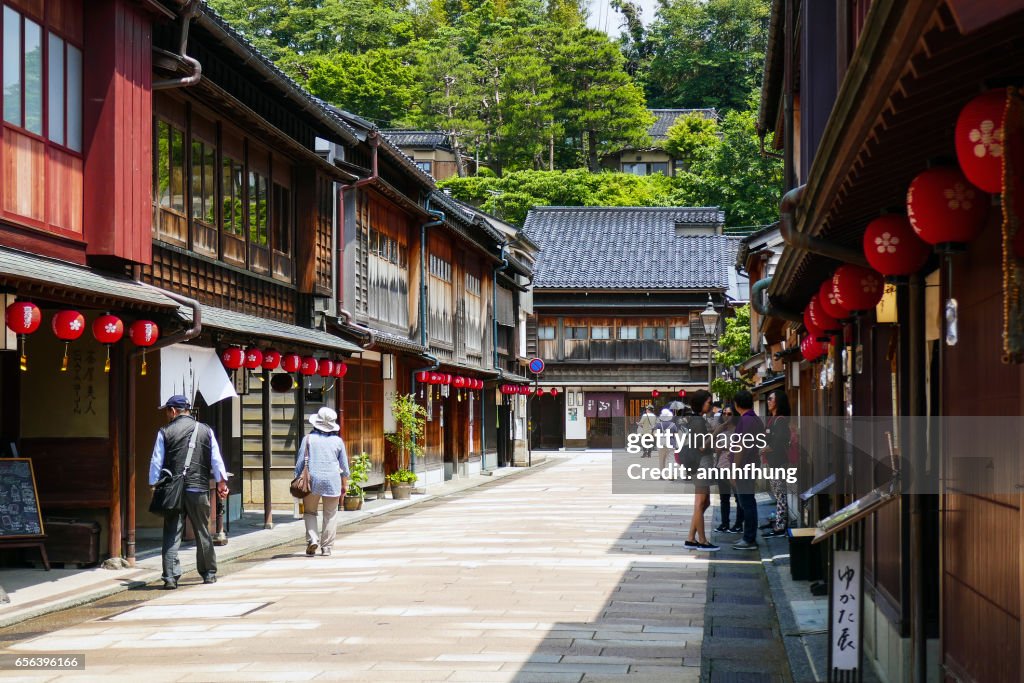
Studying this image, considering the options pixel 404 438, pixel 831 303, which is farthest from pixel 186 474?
pixel 404 438

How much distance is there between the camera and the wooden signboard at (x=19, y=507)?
44.2 ft

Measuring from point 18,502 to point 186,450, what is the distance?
198 cm

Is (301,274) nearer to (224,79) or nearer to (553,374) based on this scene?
(224,79)

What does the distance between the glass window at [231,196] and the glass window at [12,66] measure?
234 inches

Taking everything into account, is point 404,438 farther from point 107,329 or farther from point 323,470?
point 107,329

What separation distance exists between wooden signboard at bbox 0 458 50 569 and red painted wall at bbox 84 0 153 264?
260cm

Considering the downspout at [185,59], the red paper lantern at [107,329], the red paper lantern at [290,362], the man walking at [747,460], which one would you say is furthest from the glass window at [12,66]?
the man walking at [747,460]

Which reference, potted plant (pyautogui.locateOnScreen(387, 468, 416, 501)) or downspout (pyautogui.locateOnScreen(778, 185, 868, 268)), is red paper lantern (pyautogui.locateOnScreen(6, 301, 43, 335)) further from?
potted plant (pyautogui.locateOnScreen(387, 468, 416, 501))

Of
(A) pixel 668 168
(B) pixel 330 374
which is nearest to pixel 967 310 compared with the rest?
(B) pixel 330 374

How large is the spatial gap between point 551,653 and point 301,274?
46.3 ft

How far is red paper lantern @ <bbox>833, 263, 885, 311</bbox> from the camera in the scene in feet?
30.6

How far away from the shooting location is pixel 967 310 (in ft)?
20.8

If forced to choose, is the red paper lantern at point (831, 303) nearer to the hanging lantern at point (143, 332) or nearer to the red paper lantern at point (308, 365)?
the hanging lantern at point (143, 332)

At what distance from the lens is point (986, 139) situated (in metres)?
4.19
